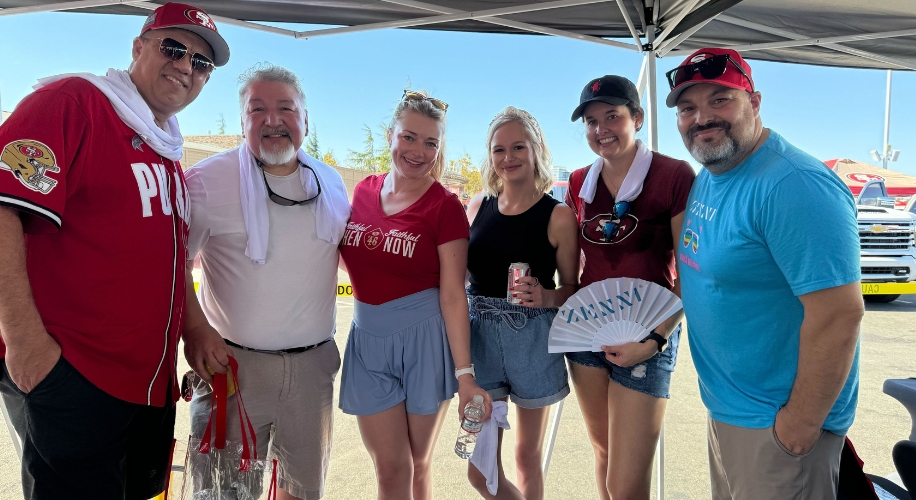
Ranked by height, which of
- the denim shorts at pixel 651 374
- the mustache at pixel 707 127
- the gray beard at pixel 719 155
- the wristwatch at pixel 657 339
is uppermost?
the mustache at pixel 707 127

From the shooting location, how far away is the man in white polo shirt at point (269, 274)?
7.09ft

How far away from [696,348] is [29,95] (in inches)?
95.1

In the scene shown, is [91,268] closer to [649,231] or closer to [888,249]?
[649,231]

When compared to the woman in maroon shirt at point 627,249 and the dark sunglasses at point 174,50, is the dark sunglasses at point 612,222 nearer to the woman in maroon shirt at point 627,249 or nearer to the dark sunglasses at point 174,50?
the woman in maroon shirt at point 627,249

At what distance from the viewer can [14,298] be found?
145 centimetres

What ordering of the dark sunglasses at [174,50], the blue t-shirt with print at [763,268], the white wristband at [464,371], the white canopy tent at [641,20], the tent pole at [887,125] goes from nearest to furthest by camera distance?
the blue t-shirt with print at [763,268], the dark sunglasses at [174,50], the white wristband at [464,371], the white canopy tent at [641,20], the tent pole at [887,125]

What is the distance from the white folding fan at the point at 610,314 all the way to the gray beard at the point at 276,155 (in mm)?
1373

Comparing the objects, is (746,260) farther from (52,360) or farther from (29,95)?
(29,95)

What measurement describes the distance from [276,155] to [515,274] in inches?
45.0

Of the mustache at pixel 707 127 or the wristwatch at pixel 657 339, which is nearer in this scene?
the mustache at pixel 707 127

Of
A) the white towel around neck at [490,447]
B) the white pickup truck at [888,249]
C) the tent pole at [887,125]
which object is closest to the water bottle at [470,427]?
the white towel around neck at [490,447]

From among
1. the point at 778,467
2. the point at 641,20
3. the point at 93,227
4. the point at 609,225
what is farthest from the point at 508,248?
the point at 641,20

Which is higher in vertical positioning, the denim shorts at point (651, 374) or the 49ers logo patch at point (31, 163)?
the 49ers logo patch at point (31, 163)

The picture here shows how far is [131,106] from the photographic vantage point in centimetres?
175
